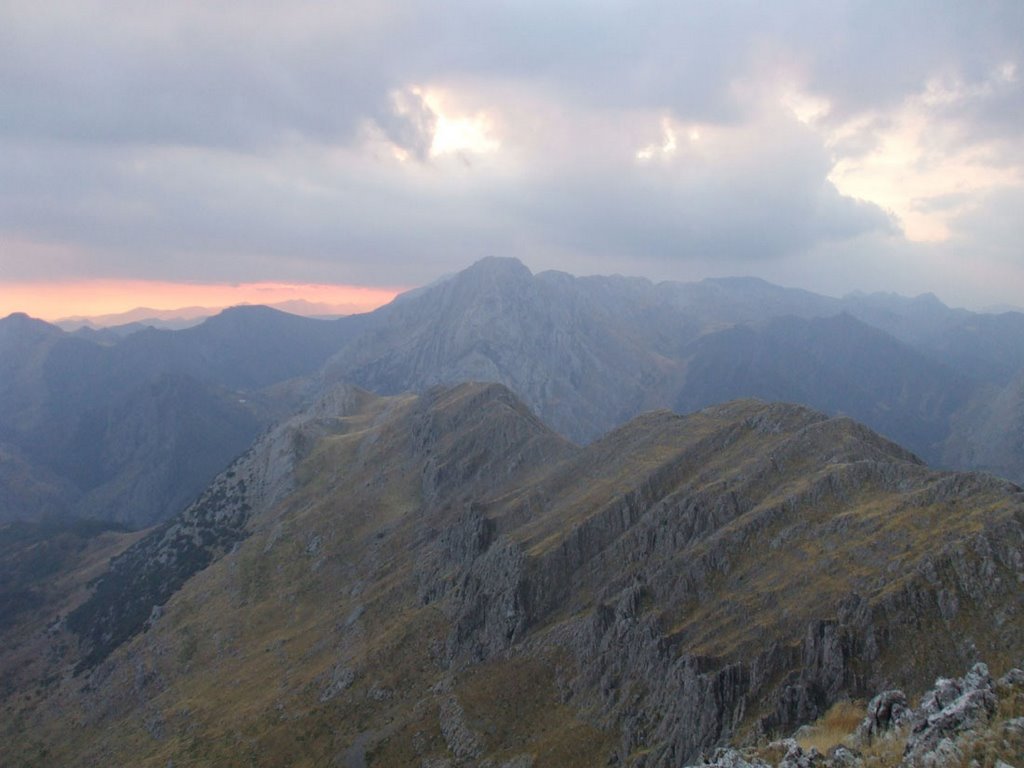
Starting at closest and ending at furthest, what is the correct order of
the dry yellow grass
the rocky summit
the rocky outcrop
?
the rocky outcrop → the dry yellow grass → the rocky summit

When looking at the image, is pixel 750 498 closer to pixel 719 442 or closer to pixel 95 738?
pixel 719 442

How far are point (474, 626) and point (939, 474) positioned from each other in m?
78.2

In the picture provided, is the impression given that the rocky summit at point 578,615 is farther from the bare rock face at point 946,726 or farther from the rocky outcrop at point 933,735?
the bare rock face at point 946,726

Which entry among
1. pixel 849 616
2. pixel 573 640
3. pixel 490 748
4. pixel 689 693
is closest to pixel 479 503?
pixel 573 640

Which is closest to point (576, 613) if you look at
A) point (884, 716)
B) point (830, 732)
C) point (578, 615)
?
point (578, 615)

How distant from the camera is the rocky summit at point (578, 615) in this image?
7162cm

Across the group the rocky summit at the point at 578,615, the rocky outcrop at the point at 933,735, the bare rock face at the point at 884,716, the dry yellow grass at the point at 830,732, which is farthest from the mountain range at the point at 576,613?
the rocky outcrop at the point at 933,735

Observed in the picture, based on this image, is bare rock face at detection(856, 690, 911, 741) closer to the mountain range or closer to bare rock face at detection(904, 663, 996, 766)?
bare rock face at detection(904, 663, 996, 766)

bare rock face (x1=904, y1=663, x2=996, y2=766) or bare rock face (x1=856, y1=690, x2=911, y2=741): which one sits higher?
bare rock face (x1=904, y1=663, x2=996, y2=766)

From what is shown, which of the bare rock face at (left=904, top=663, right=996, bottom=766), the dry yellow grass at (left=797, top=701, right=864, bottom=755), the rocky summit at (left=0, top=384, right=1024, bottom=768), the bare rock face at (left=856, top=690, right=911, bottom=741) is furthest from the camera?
the rocky summit at (left=0, top=384, right=1024, bottom=768)

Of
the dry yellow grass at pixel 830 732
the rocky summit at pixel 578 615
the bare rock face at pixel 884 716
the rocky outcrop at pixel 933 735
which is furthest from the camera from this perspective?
the rocky summit at pixel 578 615

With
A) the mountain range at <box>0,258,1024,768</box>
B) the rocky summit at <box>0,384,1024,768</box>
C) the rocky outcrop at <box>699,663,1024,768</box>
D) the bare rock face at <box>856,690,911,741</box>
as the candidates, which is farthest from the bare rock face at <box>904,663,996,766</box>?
the mountain range at <box>0,258,1024,768</box>

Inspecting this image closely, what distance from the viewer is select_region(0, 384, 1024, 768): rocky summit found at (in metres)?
71.6

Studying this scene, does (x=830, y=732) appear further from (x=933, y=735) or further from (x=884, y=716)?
(x=933, y=735)
